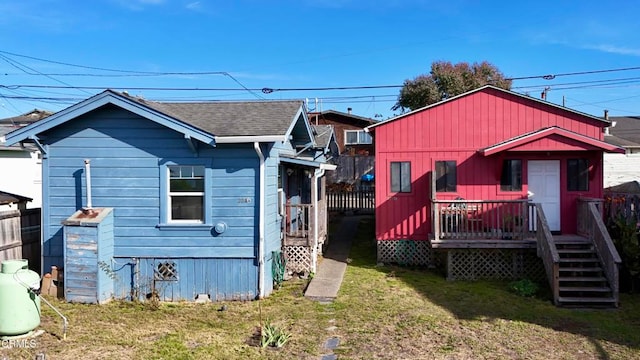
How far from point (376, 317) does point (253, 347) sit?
2.32m

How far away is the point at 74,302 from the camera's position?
824 centimetres

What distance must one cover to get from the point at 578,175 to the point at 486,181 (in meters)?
2.25

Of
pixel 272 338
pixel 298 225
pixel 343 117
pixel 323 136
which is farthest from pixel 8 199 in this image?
pixel 343 117

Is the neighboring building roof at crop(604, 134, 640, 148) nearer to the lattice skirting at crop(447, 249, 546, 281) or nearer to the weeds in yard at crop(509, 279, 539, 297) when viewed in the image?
the lattice skirting at crop(447, 249, 546, 281)

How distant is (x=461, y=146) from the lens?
1180 centimetres

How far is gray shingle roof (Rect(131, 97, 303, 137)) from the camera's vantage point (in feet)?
28.3

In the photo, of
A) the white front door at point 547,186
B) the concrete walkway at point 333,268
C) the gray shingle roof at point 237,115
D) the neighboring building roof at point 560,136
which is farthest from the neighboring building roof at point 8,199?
the white front door at point 547,186

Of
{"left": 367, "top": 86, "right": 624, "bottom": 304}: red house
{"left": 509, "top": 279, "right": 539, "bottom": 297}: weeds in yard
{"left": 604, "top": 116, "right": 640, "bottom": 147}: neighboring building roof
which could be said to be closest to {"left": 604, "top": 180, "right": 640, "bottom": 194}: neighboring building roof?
{"left": 367, "top": 86, "right": 624, "bottom": 304}: red house

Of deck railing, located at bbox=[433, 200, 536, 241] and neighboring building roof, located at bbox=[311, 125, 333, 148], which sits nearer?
deck railing, located at bbox=[433, 200, 536, 241]

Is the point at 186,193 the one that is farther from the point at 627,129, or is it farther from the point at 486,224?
the point at 627,129

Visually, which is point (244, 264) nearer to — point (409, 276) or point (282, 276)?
point (282, 276)

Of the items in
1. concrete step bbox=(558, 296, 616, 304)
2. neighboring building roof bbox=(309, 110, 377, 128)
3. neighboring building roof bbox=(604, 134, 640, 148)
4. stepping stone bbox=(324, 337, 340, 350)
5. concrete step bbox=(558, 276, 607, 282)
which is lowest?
stepping stone bbox=(324, 337, 340, 350)

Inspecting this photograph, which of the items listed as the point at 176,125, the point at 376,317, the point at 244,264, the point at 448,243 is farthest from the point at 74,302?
the point at 448,243

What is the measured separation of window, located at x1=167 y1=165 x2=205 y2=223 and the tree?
2506cm
